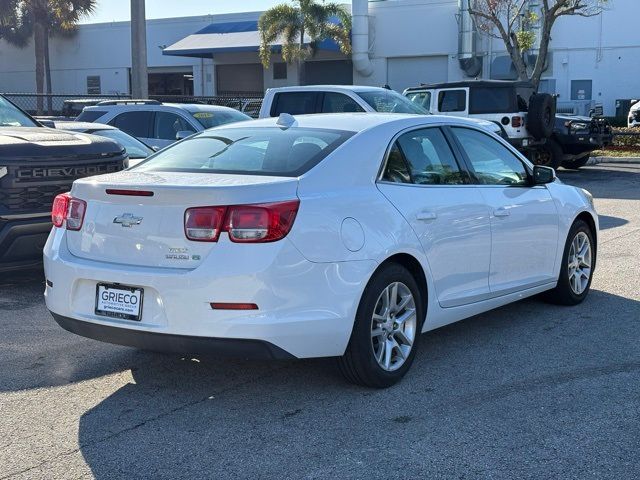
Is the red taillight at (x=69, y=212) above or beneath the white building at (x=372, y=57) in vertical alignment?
beneath

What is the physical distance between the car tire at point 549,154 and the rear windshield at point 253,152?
13.8 metres

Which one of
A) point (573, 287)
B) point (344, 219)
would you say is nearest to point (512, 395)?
point (344, 219)

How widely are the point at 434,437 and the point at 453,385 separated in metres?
0.86

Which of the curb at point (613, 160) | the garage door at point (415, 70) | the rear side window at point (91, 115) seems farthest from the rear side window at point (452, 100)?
the garage door at point (415, 70)

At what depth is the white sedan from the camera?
4.44 meters

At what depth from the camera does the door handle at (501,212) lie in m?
6.01

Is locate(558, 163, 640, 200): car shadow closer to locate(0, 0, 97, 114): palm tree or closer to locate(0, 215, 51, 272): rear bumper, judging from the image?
locate(0, 215, 51, 272): rear bumper

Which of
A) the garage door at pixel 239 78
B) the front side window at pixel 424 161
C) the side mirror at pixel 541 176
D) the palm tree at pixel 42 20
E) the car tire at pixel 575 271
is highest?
the palm tree at pixel 42 20

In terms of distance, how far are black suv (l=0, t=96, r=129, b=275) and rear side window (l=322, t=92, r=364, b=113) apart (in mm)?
6186

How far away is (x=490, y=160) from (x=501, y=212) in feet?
1.66

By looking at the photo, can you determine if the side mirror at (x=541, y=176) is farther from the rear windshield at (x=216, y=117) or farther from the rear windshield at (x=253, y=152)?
the rear windshield at (x=216, y=117)

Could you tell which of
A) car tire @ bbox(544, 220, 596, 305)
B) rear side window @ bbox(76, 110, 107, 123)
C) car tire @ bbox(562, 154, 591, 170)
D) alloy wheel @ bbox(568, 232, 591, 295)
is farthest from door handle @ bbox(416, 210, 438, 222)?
car tire @ bbox(562, 154, 591, 170)

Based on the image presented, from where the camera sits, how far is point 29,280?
8250mm

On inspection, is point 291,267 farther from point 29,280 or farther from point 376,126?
point 29,280
